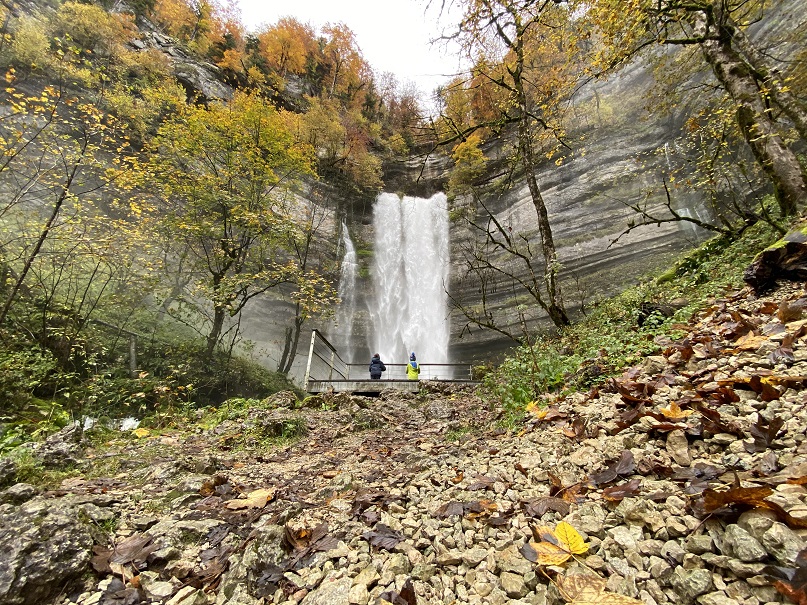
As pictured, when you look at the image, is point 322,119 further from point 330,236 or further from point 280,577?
point 280,577

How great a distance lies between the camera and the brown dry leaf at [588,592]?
809 millimetres

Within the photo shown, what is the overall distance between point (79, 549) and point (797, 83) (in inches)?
490

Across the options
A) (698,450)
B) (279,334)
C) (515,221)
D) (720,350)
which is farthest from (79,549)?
(515,221)

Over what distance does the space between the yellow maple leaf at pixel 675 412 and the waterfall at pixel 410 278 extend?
755 inches

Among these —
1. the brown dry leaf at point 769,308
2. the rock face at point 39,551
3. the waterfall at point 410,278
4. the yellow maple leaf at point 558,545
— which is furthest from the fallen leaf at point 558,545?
the waterfall at point 410,278

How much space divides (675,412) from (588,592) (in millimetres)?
1227

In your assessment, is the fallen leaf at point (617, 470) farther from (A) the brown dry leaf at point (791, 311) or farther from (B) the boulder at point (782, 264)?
→ (B) the boulder at point (782, 264)

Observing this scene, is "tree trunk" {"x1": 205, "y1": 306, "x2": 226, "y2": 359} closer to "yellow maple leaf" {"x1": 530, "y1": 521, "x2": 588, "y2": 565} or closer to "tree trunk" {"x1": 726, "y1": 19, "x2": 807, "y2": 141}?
"yellow maple leaf" {"x1": 530, "y1": 521, "x2": 588, "y2": 565}

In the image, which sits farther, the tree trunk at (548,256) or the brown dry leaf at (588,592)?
the tree trunk at (548,256)

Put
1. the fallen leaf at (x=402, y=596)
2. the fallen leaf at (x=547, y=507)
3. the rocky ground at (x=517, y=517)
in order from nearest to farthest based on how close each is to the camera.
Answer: the rocky ground at (x=517, y=517)
the fallen leaf at (x=402, y=596)
the fallen leaf at (x=547, y=507)

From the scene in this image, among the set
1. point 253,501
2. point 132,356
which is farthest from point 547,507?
point 132,356

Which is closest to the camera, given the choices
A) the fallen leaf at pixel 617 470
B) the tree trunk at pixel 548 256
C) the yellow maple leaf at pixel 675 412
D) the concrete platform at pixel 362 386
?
the fallen leaf at pixel 617 470

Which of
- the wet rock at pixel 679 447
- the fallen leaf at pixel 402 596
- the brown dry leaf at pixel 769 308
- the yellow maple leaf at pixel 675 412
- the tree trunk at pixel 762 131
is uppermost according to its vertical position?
the tree trunk at pixel 762 131

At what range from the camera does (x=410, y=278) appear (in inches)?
961
